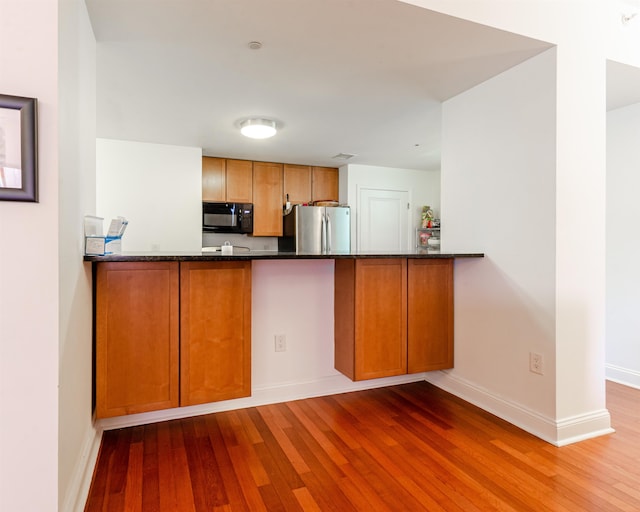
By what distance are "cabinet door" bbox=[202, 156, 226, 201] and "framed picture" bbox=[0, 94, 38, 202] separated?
11.8ft

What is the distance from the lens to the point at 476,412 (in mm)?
2477

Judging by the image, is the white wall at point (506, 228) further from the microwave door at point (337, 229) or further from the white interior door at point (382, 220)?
the white interior door at point (382, 220)

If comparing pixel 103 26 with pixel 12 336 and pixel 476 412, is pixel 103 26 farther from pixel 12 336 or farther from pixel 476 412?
pixel 476 412

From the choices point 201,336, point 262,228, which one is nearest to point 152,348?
point 201,336

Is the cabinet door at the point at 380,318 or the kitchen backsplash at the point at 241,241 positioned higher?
the kitchen backsplash at the point at 241,241

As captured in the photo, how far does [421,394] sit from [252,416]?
1227 millimetres

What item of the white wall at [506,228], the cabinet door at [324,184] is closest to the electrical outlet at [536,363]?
the white wall at [506,228]

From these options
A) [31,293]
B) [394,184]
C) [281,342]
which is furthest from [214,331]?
[394,184]

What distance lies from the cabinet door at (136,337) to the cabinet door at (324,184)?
3.59 m

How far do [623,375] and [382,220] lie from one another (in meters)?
3.29

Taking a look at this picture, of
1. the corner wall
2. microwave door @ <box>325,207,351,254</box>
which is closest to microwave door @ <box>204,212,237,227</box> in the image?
microwave door @ <box>325,207,351,254</box>

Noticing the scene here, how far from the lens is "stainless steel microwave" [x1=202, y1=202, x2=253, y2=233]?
474 centimetres

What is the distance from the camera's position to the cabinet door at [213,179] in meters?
4.77

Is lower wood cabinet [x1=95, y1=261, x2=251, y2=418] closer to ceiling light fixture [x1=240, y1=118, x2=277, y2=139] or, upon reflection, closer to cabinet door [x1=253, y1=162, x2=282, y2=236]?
ceiling light fixture [x1=240, y1=118, x2=277, y2=139]
